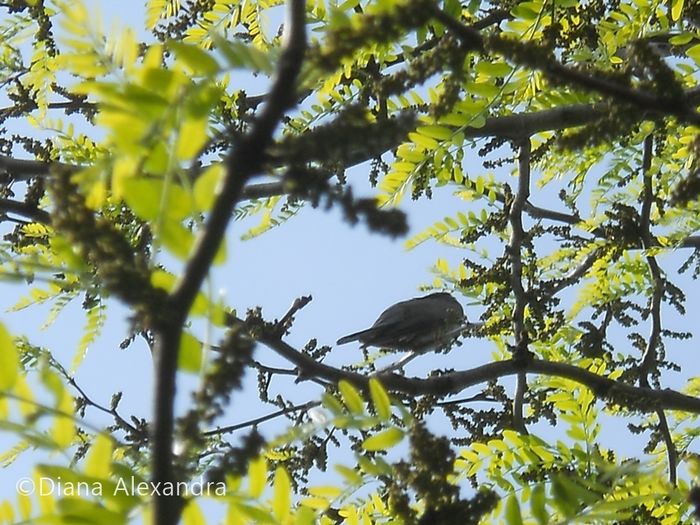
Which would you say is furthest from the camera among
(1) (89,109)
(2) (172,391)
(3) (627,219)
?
(3) (627,219)

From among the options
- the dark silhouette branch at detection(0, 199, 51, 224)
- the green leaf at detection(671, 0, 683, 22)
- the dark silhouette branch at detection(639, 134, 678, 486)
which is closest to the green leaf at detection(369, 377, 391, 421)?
the dark silhouette branch at detection(0, 199, 51, 224)

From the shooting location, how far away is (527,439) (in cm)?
283

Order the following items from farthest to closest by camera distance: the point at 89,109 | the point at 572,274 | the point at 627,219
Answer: the point at 572,274 < the point at 627,219 < the point at 89,109

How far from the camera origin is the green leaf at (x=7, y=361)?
1.22 metres

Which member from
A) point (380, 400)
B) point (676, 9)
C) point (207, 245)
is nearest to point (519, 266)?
point (676, 9)

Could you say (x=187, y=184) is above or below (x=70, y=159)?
below

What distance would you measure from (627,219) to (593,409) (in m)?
1.42

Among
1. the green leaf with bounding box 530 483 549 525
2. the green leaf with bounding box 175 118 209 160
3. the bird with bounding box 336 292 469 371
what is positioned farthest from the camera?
the bird with bounding box 336 292 469 371

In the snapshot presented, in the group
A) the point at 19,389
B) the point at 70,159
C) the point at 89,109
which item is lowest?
the point at 19,389

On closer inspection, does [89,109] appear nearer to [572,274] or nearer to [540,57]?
[572,274]

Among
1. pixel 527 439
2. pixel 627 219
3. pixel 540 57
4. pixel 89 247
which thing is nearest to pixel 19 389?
pixel 89 247

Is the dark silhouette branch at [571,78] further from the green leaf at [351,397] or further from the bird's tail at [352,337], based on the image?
the bird's tail at [352,337]

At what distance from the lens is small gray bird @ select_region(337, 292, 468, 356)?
4082mm

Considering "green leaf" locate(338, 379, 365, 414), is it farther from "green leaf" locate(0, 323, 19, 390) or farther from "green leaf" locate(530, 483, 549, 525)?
"green leaf" locate(0, 323, 19, 390)
